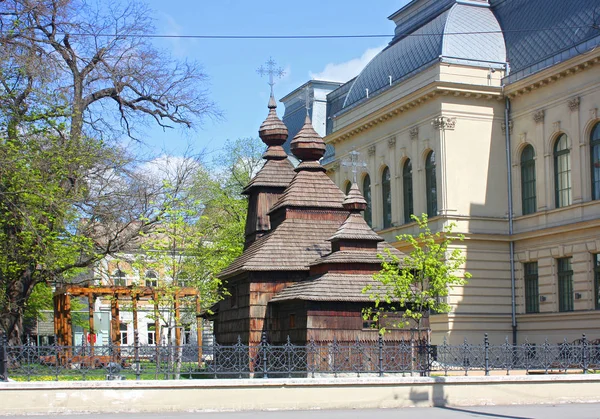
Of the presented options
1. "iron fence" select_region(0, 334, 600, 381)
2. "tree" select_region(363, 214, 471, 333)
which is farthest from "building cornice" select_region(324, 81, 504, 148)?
"iron fence" select_region(0, 334, 600, 381)

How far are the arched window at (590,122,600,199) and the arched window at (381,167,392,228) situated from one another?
51.0ft

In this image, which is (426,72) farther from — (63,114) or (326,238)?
(63,114)

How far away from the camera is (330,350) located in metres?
31.3

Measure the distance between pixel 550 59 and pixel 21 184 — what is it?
93.2ft

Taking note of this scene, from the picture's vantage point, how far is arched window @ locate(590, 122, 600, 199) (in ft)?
147

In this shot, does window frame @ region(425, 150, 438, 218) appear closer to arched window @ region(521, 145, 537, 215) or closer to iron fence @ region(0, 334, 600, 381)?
arched window @ region(521, 145, 537, 215)

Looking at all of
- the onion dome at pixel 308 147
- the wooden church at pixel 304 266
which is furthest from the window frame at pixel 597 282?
the onion dome at pixel 308 147

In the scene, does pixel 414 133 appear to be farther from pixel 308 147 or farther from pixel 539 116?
pixel 308 147

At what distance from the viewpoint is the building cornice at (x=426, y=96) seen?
50.2 metres

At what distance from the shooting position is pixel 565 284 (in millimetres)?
46969

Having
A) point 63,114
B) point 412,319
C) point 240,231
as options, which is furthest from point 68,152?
point 240,231

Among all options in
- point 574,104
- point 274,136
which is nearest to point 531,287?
point 574,104

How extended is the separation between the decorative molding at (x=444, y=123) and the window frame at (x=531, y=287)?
323 inches

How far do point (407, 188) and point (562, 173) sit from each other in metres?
11.2
